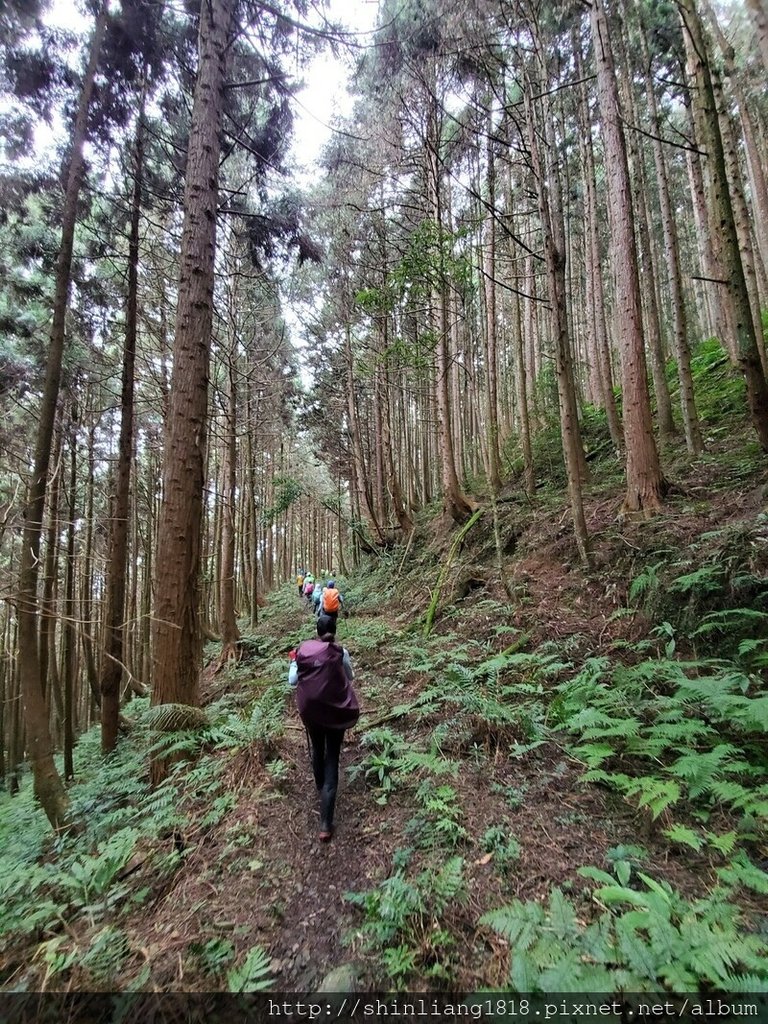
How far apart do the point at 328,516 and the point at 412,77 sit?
27.8 meters

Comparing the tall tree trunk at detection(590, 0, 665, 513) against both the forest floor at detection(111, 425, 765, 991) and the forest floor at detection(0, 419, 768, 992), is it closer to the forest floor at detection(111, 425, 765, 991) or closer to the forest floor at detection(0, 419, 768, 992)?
the forest floor at detection(0, 419, 768, 992)

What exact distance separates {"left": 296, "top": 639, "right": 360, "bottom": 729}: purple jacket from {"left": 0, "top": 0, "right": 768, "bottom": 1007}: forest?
0.72m

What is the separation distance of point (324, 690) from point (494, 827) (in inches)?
62.3

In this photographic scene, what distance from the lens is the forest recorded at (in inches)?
91.8

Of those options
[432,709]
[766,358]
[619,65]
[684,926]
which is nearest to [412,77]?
[619,65]

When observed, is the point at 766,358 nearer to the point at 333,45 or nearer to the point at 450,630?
the point at 450,630

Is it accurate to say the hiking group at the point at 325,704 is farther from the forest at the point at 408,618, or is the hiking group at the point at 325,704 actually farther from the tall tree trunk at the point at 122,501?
the tall tree trunk at the point at 122,501

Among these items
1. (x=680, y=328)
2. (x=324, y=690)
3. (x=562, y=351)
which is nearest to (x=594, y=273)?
(x=680, y=328)

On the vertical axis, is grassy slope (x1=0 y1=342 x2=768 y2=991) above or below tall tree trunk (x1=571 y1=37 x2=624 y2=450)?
below

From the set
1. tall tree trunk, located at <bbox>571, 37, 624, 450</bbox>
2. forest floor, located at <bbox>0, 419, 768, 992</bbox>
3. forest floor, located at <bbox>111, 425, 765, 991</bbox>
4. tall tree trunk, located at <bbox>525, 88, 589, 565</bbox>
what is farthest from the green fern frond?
tall tree trunk, located at <bbox>571, 37, 624, 450</bbox>

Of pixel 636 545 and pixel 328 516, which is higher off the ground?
pixel 328 516

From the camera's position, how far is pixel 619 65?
33.0ft

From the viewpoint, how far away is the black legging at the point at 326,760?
11.8 ft

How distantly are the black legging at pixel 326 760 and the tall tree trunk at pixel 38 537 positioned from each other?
323 cm
